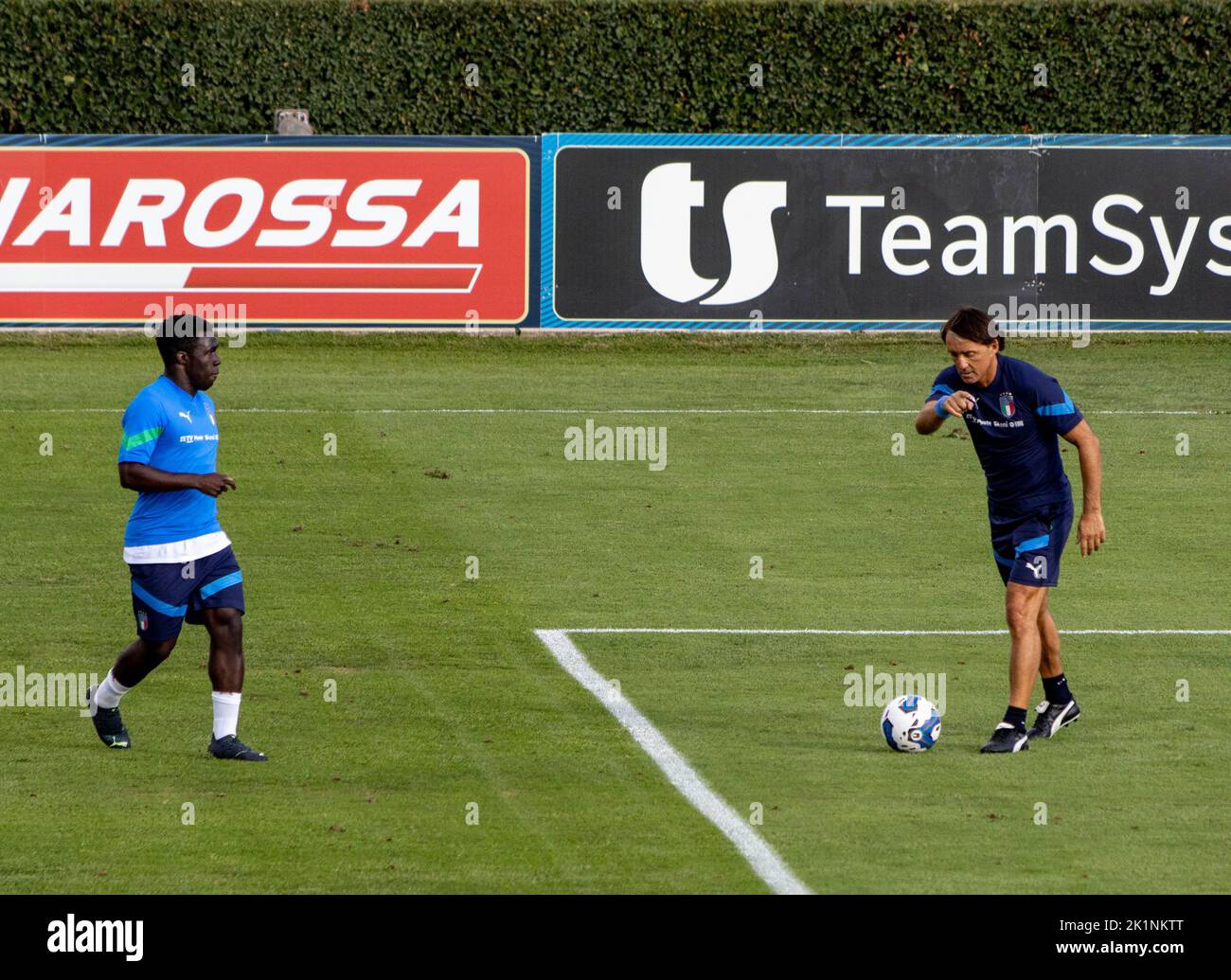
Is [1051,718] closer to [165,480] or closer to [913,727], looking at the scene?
[913,727]

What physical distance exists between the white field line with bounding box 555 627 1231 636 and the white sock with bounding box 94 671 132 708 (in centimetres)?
390

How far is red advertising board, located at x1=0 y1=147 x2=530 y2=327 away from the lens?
2614 cm

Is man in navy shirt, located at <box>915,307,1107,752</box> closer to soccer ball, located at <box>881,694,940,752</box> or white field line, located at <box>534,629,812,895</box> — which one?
soccer ball, located at <box>881,694,940,752</box>

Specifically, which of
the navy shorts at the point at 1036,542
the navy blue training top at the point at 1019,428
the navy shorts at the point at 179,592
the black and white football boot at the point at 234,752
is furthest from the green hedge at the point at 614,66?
the black and white football boot at the point at 234,752

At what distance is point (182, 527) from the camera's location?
10.1 meters

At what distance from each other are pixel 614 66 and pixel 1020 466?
22.4 metres

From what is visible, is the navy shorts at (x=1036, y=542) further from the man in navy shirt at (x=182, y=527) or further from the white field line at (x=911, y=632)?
the man in navy shirt at (x=182, y=527)

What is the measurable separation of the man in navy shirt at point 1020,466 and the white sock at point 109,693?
4.36m

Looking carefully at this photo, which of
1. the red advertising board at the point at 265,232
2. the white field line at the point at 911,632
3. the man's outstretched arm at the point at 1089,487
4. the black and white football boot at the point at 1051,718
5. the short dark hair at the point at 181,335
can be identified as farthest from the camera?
the red advertising board at the point at 265,232

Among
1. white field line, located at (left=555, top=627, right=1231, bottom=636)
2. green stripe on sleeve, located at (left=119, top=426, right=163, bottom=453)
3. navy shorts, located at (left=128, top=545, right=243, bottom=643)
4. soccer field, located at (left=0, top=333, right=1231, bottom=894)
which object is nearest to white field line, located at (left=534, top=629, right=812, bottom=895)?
soccer field, located at (left=0, top=333, right=1231, bottom=894)

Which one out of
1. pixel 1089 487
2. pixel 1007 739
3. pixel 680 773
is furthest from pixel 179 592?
pixel 1089 487

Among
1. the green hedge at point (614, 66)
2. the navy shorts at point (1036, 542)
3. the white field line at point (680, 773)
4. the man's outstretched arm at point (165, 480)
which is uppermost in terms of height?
the green hedge at point (614, 66)

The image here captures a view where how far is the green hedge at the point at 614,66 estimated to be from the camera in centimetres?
3144

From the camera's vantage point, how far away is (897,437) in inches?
849
